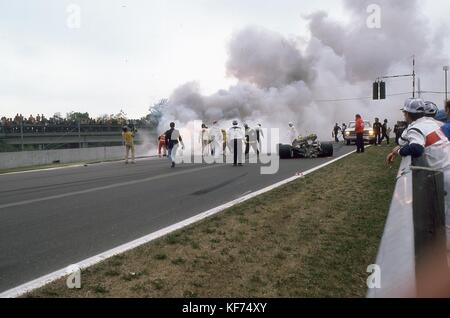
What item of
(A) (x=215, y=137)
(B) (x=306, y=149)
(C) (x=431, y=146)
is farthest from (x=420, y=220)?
(A) (x=215, y=137)

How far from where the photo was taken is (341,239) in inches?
196

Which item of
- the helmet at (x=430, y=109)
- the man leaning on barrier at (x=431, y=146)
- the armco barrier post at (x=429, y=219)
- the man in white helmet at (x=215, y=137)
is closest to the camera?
the armco barrier post at (x=429, y=219)

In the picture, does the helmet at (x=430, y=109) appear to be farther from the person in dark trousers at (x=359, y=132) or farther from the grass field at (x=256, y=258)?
the person in dark trousers at (x=359, y=132)

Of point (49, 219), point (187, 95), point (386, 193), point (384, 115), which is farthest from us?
point (384, 115)

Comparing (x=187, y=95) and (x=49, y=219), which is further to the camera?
(x=187, y=95)

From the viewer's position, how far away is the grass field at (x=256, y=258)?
136 inches

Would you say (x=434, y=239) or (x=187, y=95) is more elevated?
(x=187, y=95)

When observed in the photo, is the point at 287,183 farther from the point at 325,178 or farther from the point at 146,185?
the point at 146,185

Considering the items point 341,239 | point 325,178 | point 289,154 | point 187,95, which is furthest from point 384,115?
point 341,239

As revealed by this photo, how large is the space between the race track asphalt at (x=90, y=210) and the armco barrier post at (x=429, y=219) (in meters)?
3.09

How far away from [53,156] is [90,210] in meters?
17.2

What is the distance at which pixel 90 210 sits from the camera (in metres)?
7.09

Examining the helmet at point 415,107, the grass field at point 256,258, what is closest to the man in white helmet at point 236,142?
the grass field at point 256,258
